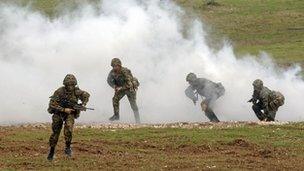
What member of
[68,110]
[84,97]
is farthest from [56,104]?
[84,97]

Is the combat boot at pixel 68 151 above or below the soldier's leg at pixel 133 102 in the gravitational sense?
below

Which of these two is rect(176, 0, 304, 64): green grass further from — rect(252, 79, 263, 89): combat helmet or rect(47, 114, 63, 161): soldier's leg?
rect(47, 114, 63, 161): soldier's leg

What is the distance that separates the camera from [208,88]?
29109 mm

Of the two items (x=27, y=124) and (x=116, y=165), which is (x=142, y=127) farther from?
(x=116, y=165)

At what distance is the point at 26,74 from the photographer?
3341 centimetres

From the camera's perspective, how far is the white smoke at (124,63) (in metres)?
32.2

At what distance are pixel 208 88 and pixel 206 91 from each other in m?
0.17

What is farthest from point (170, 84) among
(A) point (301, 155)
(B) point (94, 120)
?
(A) point (301, 155)

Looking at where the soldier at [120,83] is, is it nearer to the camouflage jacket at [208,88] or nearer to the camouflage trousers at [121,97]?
the camouflage trousers at [121,97]

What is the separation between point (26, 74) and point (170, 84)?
19.6ft

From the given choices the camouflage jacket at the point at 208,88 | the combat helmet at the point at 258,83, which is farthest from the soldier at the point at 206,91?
the combat helmet at the point at 258,83

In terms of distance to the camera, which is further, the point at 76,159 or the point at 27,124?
Result: the point at 27,124

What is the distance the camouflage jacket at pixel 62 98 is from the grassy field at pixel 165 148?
1.34 meters

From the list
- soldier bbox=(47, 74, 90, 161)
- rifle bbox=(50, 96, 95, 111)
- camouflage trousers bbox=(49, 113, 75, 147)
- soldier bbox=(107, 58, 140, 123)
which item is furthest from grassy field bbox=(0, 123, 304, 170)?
soldier bbox=(107, 58, 140, 123)
